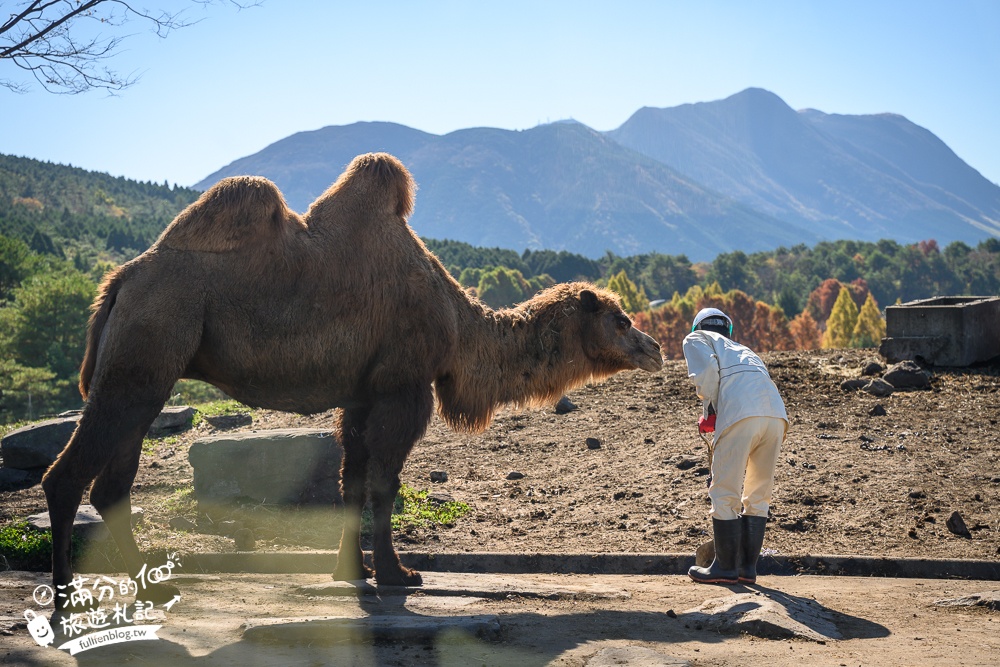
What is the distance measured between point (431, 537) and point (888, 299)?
13754cm

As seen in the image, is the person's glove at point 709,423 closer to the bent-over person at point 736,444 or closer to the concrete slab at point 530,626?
the bent-over person at point 736,444

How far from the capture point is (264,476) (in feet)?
29.2

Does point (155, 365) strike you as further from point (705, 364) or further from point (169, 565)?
point (705, 364)

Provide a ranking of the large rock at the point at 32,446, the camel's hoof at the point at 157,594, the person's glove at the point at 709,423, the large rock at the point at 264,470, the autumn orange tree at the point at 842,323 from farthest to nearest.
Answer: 1. the autumn orange tree at the point at 842,323
2. the large rock at the point at 32,446
3. the large rock at the point at 264,470
4. the person's glove at the point at 709,423
5. the camel's hoof at the point at 157,594

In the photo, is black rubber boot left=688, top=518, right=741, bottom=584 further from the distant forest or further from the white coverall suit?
the distant forest

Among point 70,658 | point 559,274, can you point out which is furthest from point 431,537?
point 559,274

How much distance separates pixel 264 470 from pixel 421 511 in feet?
5.17

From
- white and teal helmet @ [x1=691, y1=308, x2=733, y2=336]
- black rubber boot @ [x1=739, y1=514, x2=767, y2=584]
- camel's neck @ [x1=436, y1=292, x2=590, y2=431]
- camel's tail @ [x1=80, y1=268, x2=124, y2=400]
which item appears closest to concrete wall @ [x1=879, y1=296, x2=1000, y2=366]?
white and teal helmet @ [x1=691, y1=308, x2=733, y2=336]

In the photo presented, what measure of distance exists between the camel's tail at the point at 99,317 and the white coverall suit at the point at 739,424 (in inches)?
161

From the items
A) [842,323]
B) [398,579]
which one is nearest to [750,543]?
[398,579]

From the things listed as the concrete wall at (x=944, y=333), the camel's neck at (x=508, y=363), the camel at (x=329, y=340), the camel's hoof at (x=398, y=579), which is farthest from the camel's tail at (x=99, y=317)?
the concrete wall at (x=944, y=333)

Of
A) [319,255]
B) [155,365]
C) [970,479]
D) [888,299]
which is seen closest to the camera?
[155,365]

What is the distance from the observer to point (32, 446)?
10523mm

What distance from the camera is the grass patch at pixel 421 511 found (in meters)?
8.70
